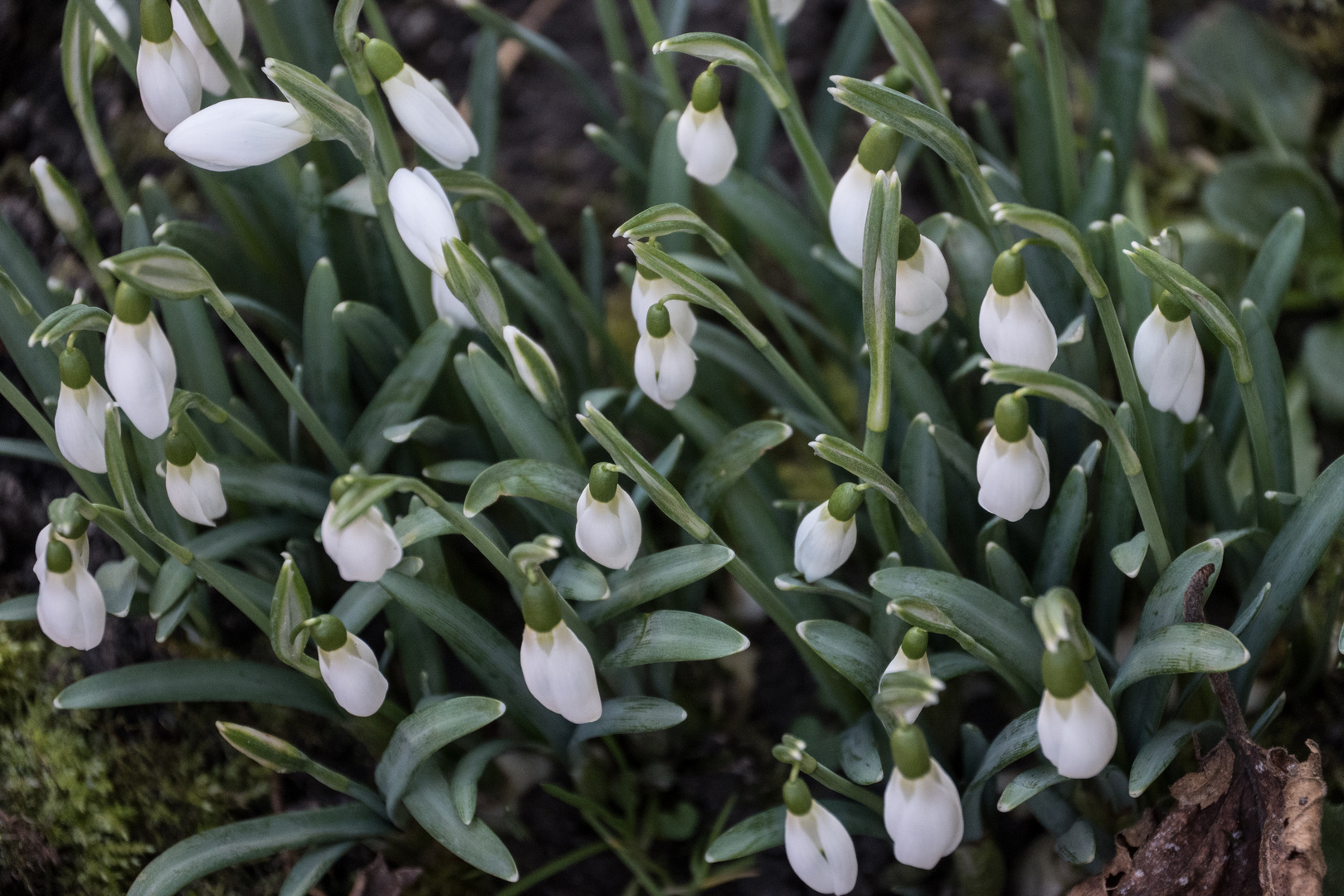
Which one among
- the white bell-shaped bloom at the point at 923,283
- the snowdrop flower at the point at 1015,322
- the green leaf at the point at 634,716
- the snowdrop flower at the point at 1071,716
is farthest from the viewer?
the green leaf at the point at 634,716

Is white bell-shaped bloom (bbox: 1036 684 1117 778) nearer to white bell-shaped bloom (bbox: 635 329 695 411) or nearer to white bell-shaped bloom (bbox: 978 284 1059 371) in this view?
white bell-shaped bloom (bbox: 978 284 1059 371)

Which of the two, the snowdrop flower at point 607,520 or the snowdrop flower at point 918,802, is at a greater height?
the snowdrop flower at point 607,520

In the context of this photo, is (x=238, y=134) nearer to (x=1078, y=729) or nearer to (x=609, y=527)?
(x=609, y=527)

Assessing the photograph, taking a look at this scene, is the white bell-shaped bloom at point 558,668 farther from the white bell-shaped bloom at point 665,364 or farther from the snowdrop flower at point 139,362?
the snowdrop flower at point 139,362

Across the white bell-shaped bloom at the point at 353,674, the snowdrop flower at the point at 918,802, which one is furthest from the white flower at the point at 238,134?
the snowdrop flower at the point at 918,802

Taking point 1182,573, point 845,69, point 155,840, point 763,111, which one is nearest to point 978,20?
point 845,69

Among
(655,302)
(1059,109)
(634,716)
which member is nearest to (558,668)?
(634,716)
